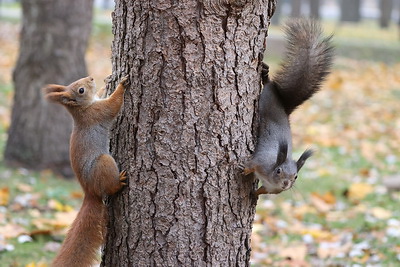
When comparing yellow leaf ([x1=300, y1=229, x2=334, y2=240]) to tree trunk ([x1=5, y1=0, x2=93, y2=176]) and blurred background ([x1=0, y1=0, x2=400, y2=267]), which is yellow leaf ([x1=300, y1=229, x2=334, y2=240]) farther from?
tree trunk ([x1=5, y1=0, x2=93, y2=176])

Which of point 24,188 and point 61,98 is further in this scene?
point 24,188

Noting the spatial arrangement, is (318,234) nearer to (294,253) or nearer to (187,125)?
(294,253)

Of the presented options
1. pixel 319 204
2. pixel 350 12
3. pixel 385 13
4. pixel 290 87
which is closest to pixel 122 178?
pixel 290 87

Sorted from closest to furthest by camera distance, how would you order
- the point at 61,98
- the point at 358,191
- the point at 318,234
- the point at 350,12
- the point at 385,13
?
the point at 61,98 → the point at 318,234 → the point at 358,191 → the point at 385,13 → the point at 350,12

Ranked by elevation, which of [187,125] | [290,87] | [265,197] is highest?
[290,87]

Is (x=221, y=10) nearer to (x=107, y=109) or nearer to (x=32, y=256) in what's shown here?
(x=107, y=109)

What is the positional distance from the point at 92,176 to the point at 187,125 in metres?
0.41

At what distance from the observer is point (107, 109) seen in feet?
7.48

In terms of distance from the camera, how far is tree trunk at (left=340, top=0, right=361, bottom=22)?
24.3 metres

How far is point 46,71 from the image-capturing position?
5.07 meters

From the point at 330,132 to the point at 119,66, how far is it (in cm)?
534

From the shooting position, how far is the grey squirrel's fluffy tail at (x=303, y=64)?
7.93ft

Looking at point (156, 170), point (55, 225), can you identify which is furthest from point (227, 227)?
point (55, 225)

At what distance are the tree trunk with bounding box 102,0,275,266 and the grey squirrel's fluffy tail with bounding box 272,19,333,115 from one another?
20cm
